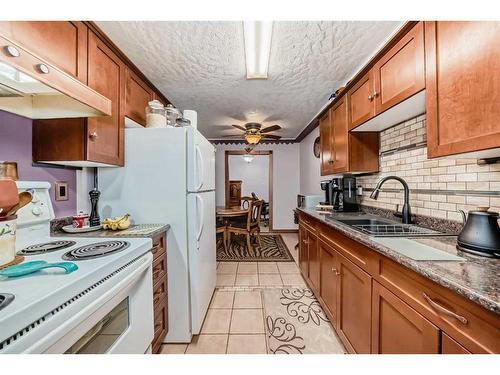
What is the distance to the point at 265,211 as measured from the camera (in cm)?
730

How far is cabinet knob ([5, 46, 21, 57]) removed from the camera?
697mm

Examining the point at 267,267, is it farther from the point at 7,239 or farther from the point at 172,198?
the point at 7,239

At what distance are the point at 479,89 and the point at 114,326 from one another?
1837 millimetres

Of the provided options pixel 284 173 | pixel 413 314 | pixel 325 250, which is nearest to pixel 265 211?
pixel 284 173

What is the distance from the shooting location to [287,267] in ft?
10.3

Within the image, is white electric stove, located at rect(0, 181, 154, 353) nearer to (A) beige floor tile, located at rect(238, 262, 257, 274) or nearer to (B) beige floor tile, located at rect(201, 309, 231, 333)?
(B) beige floor tile, located at rect(201, 309, 231, 333)

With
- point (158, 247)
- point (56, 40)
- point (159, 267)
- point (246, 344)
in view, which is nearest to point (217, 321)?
point (246, 344)

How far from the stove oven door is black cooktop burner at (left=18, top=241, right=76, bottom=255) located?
16.1 inches

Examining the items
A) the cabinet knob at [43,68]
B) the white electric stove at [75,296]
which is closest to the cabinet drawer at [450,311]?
the white electric stove at [75,296]

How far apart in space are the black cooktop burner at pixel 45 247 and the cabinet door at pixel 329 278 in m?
1.72

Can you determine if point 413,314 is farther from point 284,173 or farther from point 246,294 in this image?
point 284,173

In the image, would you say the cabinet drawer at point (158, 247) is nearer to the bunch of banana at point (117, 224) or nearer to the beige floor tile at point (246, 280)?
the bunch of banana at point (117, 224)

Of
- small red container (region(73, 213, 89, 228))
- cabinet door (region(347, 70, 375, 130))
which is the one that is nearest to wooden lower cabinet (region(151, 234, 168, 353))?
small red container (region(73, 213, 89, 228))

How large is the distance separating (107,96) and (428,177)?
2.33 m
